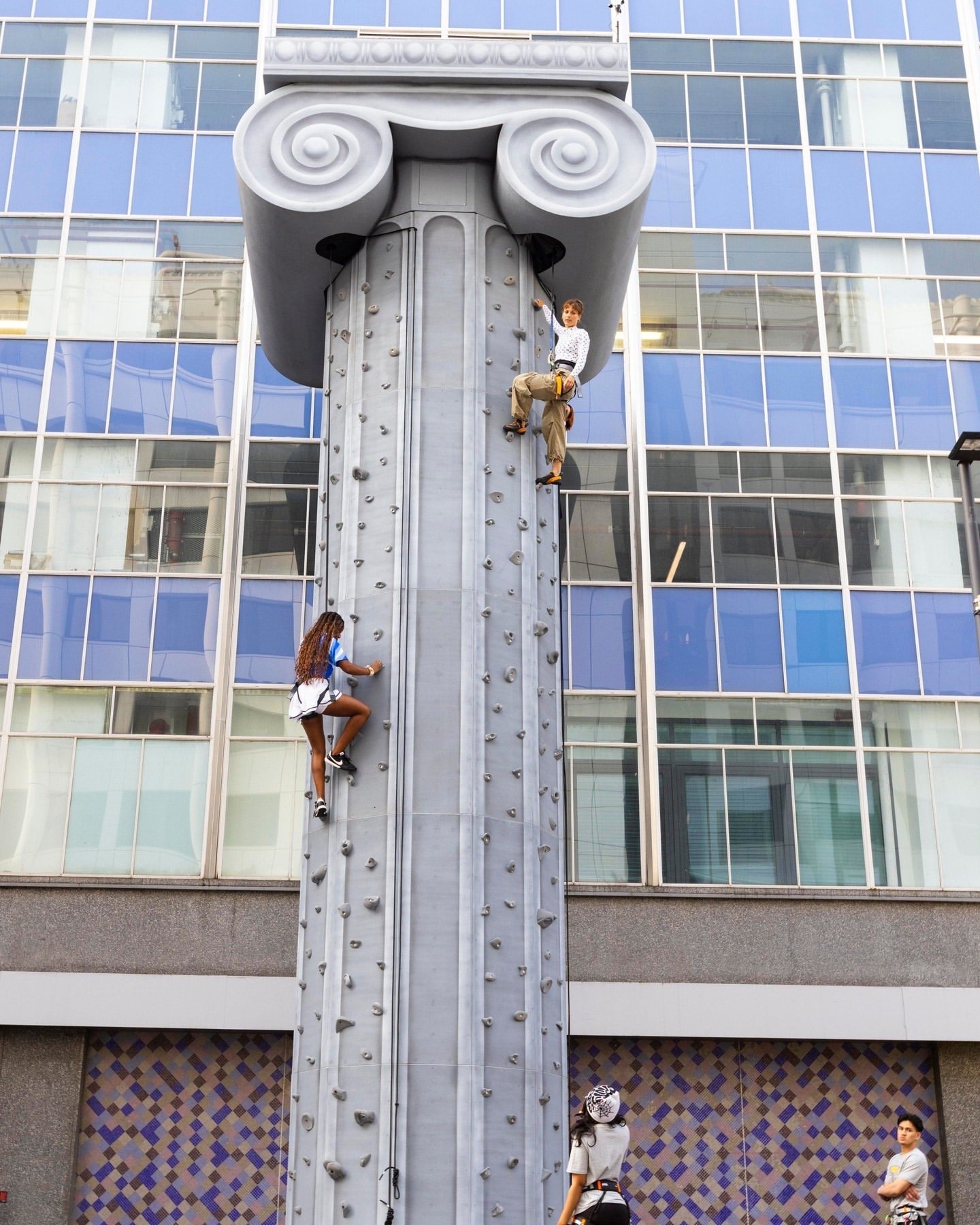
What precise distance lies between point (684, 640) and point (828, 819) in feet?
12.3

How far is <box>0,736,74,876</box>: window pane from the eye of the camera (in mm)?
22344

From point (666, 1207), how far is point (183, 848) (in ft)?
30.6

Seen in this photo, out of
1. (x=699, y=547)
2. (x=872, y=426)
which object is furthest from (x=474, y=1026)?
(x=872, y=426)

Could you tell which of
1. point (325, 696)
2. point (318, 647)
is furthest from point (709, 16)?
point (325, 696)

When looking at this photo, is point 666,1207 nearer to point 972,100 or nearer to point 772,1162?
point 772,1162

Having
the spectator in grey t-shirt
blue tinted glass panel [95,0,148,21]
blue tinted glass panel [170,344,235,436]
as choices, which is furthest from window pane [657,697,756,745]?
blue tinted glass panel [95,0,148,21]

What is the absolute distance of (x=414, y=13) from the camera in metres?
27.2

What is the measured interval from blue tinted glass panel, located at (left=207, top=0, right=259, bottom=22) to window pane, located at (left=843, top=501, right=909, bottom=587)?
14818 mm

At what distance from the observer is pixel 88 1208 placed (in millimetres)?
21250

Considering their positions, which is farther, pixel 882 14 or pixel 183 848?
pixel 882 14

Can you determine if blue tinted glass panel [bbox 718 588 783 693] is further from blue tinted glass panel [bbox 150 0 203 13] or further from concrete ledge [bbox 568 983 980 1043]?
blue tinted glass panel [bbox 150 0 203 13]

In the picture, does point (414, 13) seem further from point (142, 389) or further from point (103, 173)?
point (142, 389)

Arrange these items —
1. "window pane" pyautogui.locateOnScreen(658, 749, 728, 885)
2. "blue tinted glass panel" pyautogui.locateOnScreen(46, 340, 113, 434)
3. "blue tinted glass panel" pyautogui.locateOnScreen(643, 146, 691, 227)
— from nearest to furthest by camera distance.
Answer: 1. "window pane" pyautogui.locateOnScreen(658, 749, 728, 885)
2. "blue tinted glass panel" pyautogui.locateOnScreen(46, 340, 113, 434)
3. "blue tinted glass panel" pyautogui.locateOnScreen(643, 146, 691, 227)

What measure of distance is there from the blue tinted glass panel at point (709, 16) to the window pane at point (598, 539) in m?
10.1
